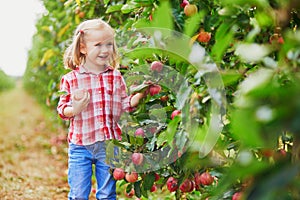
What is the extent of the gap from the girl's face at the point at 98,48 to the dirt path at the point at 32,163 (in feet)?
5.60

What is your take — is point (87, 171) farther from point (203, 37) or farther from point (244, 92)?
point (244, 92)

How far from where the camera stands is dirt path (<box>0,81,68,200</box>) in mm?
4154

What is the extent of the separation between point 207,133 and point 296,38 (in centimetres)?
58

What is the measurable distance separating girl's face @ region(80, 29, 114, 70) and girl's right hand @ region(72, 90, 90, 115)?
178mm

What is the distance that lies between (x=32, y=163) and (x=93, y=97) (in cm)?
337

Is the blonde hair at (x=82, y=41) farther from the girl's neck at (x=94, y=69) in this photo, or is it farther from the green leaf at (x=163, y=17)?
the green leaf at (x=163, y=17)

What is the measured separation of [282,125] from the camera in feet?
3.29

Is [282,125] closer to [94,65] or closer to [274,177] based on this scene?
[274,177]

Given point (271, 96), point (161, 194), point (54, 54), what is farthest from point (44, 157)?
point (271, 96)

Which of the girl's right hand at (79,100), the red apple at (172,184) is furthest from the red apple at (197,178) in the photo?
the girl's right hand at (79,100)

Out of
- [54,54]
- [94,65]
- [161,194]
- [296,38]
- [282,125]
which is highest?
[54,54]

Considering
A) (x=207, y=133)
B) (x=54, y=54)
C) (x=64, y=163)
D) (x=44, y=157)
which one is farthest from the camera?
Result: (x=44, y=157)

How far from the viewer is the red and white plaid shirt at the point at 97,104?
Answer: 8.14 ft

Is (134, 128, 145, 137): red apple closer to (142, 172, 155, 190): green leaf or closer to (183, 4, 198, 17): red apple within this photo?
(142, 172, 155, 190): green leaf
